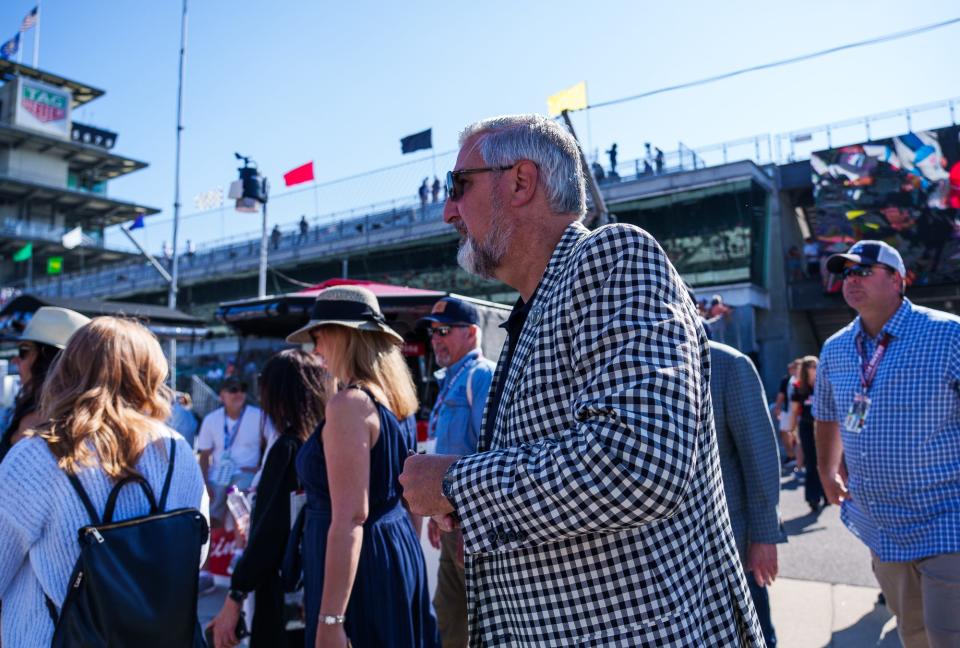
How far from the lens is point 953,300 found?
82.7 ft

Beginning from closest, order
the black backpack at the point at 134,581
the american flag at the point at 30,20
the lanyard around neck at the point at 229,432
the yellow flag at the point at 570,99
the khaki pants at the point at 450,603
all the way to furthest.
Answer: the black backpack at the point at 134,581
the khaki pants at the point at 450,603
the lanyard around neck at the point at 229,432
the yellow flag at the point at 570,99
the american flag at the point at 30,20

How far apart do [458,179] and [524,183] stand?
20 cm

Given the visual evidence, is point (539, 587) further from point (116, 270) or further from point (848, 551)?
point (116, 270)

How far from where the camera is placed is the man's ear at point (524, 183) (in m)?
1.66

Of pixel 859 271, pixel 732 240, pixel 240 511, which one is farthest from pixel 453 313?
pixel 732 240

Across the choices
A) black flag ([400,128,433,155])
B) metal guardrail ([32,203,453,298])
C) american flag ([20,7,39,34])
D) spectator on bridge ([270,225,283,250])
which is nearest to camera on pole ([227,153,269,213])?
black flag ([400,128,433,155])

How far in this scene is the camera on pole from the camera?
42.7 feet

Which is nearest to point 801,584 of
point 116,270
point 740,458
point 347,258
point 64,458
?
point 740,458

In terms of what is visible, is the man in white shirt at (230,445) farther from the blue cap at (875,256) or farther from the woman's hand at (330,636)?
the blue cap at (875,256)

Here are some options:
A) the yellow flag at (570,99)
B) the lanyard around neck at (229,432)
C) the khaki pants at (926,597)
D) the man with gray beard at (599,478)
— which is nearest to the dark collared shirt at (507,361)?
the man with gray beard at (599,478)

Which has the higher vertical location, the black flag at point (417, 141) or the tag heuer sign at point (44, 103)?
the tag heuer sign at point (44, 103)

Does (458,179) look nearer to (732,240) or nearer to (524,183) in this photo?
(524,183)

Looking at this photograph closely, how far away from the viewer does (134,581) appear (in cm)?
210

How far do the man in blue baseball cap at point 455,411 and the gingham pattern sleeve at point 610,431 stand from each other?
2.79 m
